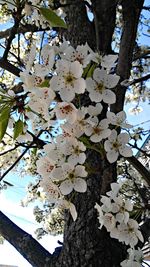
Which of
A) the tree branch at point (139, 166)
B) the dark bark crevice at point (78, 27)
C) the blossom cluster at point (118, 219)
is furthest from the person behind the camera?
the dark bark crevice at point (78, 27)

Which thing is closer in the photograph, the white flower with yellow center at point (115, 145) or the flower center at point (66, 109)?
the flower center at point (66, 109)

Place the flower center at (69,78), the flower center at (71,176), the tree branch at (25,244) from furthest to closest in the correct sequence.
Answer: the tree branch at (25,244) → the flower center at (71,176) → the flower center at (69,78)

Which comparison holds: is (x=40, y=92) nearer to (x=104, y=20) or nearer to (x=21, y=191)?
(x=104, y=20)

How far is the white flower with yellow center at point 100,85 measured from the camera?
593 mm

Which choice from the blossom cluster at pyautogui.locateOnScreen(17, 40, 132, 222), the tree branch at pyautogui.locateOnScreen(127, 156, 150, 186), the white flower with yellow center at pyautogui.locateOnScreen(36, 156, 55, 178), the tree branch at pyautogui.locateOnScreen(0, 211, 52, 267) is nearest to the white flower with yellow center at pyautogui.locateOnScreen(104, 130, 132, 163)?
the blossom cluster at pyautogui.locateOnScreen(17, 40, 132, 222)

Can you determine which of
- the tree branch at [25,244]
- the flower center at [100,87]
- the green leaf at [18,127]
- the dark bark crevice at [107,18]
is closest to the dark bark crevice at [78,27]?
the dark bark crevice at [107,18]

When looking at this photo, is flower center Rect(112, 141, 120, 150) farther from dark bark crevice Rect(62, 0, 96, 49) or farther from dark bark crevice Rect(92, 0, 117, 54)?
dark bark crevice Rect(62, 0, 96, 49)

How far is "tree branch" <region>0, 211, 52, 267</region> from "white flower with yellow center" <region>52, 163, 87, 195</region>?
70 cm

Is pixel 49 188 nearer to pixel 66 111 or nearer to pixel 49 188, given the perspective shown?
pixel 49 188

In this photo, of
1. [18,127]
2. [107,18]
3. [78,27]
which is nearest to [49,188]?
[18,127]

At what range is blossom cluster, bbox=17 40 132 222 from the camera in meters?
0.57

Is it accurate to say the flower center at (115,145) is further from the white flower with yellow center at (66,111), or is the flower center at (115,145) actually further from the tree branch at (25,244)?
the tree branch at (25,244)

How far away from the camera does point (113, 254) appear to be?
4.07 ft

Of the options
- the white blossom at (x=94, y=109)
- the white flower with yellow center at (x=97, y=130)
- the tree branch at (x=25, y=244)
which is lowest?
the white flower with yellow center at (x=97, y=130)
